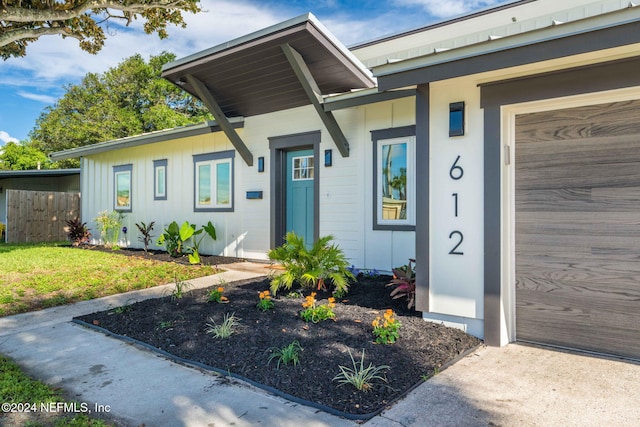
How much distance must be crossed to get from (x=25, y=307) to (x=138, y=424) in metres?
3.50

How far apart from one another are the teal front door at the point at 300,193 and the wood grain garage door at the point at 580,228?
13.4ft

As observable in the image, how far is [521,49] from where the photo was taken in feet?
9.39

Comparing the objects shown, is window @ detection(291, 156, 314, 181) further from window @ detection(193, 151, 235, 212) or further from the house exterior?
the house exterior

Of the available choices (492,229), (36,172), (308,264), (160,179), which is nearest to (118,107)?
(36,172)

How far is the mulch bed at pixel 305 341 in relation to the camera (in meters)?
2.49

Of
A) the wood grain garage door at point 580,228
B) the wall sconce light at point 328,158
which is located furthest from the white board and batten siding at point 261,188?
the wood grain garage door at point 580,228

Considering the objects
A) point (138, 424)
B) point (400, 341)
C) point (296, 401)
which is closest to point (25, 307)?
point (138, 424)

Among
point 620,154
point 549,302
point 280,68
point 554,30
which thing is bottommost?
point 549,302

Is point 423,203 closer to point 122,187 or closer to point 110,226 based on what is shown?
point 110,226

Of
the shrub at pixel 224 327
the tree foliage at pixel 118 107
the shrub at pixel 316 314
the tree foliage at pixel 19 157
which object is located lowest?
the shrub at pixel 224 327

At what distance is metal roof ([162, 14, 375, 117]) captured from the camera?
516 centimetres

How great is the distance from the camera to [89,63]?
2341 centimetres

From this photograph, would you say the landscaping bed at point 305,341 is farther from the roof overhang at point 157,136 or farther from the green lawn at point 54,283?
the roof overhang at point 157,136

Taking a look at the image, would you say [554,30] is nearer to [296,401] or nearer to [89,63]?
[296,401]
